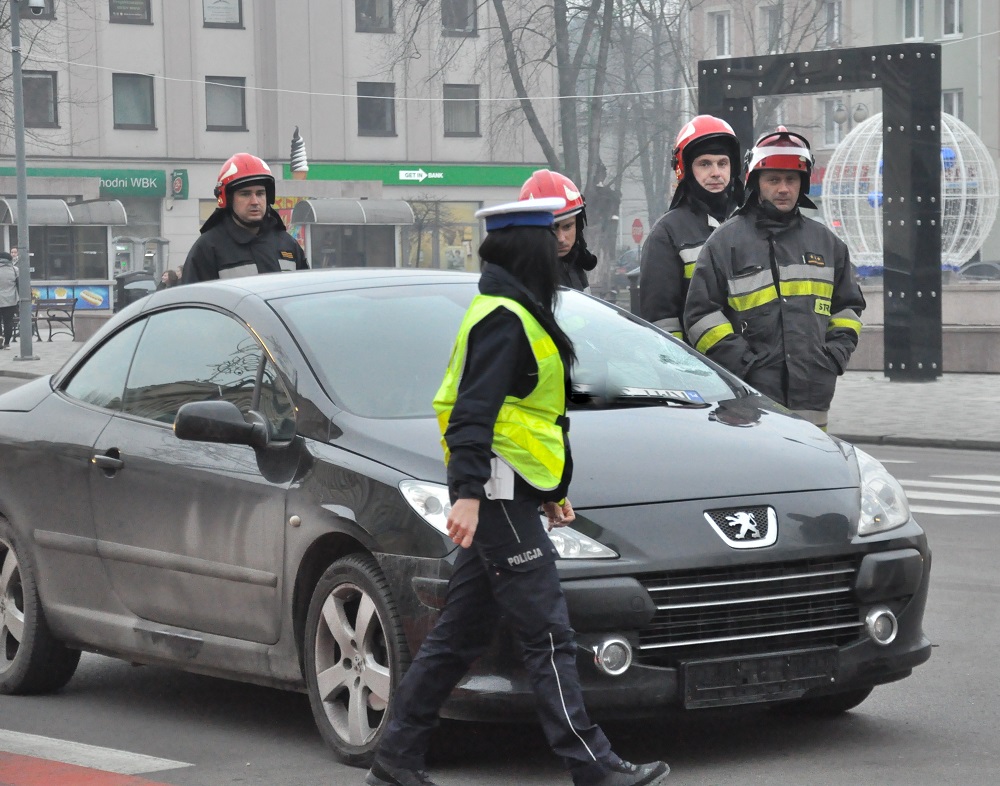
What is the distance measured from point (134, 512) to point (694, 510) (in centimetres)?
196

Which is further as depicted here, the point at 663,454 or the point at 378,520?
the point at 663,454

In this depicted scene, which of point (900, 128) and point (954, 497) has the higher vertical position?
point (900, 128)

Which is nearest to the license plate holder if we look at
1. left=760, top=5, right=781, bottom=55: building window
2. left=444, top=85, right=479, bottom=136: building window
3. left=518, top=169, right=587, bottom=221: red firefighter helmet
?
left=518, top=169, right=587, bottom=221: red firefighter helmet

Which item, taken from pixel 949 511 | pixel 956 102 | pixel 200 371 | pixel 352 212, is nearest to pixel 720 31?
pixel 956 102

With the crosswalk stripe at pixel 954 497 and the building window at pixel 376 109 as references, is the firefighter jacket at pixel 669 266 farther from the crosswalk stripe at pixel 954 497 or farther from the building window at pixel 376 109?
the building window at pixel 376 109

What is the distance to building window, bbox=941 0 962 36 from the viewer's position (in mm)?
56875

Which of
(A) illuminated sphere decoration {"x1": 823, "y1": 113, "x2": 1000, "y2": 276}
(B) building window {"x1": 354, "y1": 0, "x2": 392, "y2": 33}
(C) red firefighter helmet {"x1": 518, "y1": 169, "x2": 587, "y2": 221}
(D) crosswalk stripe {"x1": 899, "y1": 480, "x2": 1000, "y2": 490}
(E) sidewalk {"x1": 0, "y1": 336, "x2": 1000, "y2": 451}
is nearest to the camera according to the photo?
(C) red firefighter helmet {"x1": 518, "y1": 169, "x2": 587, "y2": 221}

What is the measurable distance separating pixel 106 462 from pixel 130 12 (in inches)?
2102

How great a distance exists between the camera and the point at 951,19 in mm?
57125

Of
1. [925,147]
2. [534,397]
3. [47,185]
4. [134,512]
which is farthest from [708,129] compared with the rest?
[47,185]

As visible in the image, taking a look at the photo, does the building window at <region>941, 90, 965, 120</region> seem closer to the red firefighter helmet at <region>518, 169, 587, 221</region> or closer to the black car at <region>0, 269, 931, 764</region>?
the red firefighter helmet at <region>518, 169, 587, 221</region>

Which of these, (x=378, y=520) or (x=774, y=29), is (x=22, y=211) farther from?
(x=378, y=520)

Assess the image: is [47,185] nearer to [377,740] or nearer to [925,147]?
[925,147]

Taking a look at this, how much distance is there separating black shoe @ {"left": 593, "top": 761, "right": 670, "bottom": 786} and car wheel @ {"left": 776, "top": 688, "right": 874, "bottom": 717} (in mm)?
1131
